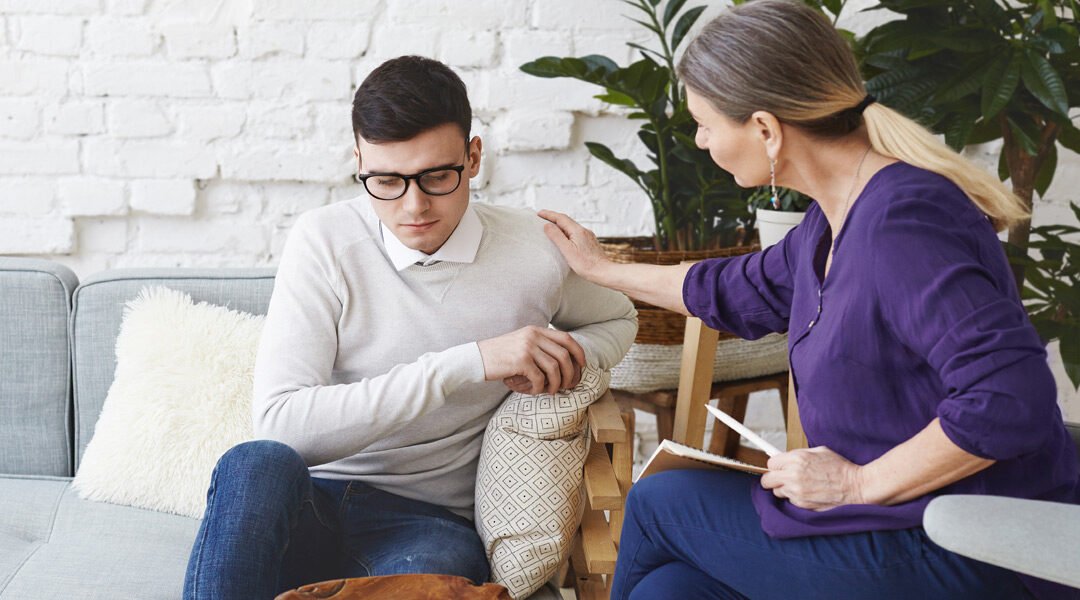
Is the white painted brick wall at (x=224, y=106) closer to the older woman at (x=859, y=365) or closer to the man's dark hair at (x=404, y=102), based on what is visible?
the man's dark hair at (x=404, y=102)

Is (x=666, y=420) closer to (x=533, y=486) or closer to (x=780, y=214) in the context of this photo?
(x=780, y=214)

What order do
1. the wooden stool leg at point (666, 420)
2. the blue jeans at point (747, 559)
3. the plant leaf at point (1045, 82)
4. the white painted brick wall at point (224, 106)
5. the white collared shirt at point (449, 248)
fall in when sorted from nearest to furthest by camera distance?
the blue jeans at point (747, 559) → the white collared shirt at point (449, 248) → the plant leaf at point (1045, 82) → the wooden stool leg at point (666, 420) → the white painted brick wall at point (224, 106)

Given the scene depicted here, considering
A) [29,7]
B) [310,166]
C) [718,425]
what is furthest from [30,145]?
[718,425]

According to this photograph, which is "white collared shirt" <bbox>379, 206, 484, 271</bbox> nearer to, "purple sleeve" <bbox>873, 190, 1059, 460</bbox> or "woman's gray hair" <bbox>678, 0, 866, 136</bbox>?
"woman's gray hair" <bbox>678, 0, 866, 136</bbox>

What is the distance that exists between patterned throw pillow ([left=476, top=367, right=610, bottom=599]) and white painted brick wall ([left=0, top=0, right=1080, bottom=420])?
42.0 inches

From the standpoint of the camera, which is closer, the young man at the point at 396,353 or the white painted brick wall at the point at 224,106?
the young man at the point at 396,353

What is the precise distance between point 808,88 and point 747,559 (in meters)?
0.56

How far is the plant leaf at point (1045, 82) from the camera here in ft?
5.59

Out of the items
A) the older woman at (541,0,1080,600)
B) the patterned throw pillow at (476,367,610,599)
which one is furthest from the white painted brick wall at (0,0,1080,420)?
the older woman at (541,0,1080,600)

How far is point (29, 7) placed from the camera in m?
2.30

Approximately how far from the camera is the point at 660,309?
2076mm

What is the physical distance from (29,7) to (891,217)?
78.7 inches

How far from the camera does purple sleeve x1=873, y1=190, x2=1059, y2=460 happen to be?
40.4 inches

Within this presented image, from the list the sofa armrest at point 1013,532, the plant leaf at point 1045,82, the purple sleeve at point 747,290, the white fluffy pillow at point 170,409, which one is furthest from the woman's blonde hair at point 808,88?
the white fluffy pillow at point 170,409
